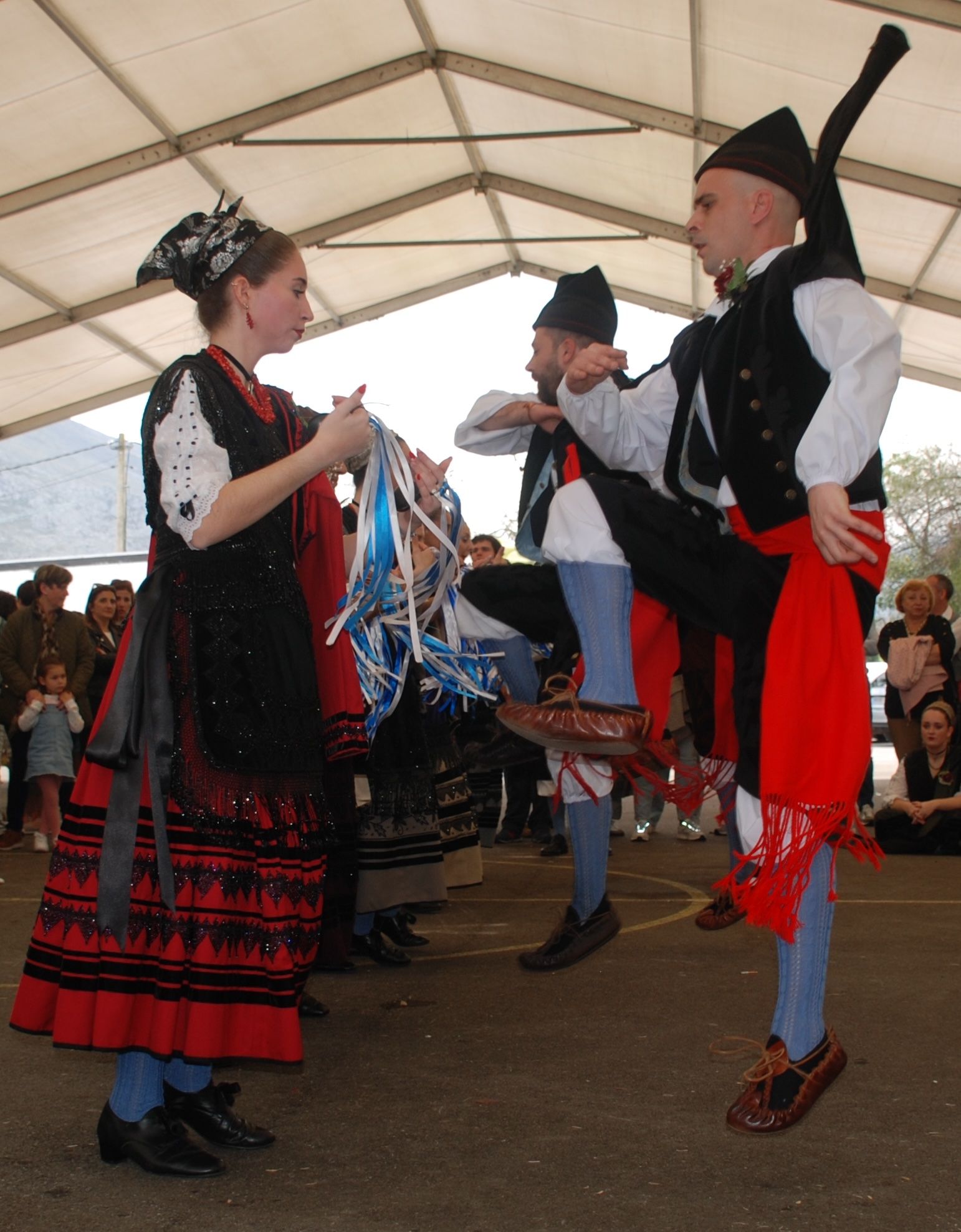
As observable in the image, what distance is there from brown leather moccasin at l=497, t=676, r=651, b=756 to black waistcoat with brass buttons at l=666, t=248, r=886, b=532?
464 millimetres

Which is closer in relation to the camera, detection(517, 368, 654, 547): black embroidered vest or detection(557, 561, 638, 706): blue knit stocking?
detection(557, 561, 638, 706): blue knit stocking

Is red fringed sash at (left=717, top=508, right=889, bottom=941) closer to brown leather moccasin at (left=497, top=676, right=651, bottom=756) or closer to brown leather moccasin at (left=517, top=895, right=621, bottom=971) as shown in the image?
brown leather moccasin at (left=497, top=676, right=651, bottom=756)

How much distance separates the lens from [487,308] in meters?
18.1

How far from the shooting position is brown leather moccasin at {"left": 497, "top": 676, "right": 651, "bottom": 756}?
2.56 metres

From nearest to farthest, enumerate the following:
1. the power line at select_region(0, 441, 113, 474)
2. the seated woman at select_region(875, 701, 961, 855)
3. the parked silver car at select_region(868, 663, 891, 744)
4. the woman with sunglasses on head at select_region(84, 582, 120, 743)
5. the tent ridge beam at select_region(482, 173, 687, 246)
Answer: the seated woman at select_region(875, 701, 961, 855)
the woman with sunglasses on head at select_region(84, 582, 120, 743)
the tent ridge beam at select_region(482, 173, 687, 246)
the parked silver car at select_region(868, 663, 891, 744)
the power line at select_region(0, 441, 113, 474)

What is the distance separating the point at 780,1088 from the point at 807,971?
212 mm

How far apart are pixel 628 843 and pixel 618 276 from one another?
9.75 metres

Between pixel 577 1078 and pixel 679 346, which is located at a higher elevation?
pixel 679 346

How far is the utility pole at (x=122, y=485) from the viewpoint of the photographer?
2306cm

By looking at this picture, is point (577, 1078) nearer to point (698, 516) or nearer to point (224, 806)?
point (224, 806)

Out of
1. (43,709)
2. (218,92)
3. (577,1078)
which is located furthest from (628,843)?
(218,92)

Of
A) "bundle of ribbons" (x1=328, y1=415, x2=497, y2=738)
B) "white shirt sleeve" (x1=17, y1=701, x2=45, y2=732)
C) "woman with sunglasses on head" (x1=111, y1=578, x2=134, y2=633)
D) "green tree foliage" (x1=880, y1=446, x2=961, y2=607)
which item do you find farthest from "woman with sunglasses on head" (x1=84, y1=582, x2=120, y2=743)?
"green tree foliage" (x1=880, y1=446, x2=961, y2=607)

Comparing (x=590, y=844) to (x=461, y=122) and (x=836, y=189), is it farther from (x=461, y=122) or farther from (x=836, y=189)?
(x=461, y=122)

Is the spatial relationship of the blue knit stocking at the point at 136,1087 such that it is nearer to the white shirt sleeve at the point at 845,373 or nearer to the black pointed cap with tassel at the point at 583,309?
the white shirt sleeve at the point at 845,373
